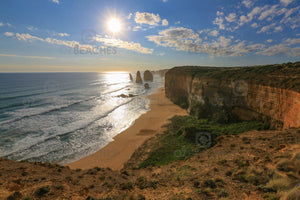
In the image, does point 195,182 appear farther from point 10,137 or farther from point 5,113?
point 5,113

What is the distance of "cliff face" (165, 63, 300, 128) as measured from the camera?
12.5 meters

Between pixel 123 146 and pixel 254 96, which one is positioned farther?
pixel 123 146

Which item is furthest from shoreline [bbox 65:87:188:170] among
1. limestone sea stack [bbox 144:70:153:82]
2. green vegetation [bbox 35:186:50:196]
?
limestone sea stack [bbox 144:70:153:82]

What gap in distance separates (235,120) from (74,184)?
65.3ft

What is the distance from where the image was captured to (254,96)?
16078 millimetres

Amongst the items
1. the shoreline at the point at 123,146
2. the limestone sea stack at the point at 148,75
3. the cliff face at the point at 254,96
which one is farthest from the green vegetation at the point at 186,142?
the limestone sea stack at the point at 148,75

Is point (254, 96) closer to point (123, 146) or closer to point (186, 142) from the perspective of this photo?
point (186, 142)

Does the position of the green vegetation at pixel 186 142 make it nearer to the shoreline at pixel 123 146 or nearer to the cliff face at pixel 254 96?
the cliff face at pixel 254 96

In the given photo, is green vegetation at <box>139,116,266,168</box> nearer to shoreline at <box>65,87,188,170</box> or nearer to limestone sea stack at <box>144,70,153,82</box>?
shoreline at <box>65,87,188,170</box>

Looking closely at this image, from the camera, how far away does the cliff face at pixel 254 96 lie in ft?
41.2

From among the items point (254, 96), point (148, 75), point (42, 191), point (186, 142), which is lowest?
point (186, 142)

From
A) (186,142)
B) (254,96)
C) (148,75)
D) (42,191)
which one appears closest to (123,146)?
(186,142)

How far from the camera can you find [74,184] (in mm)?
8070

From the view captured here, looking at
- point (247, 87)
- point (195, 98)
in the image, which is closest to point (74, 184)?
point (247, 87)
